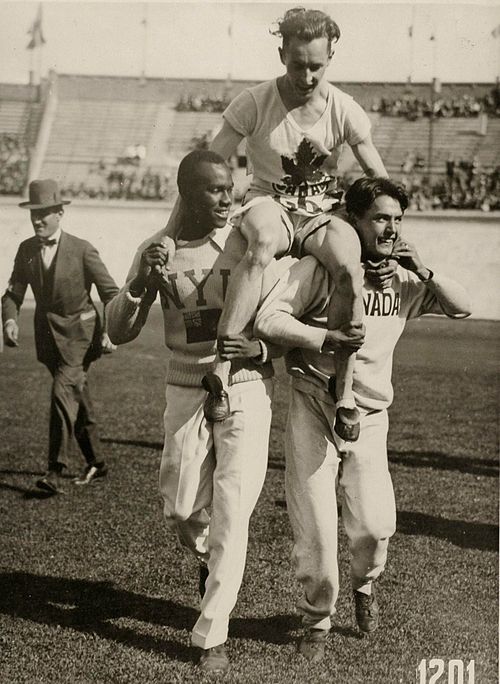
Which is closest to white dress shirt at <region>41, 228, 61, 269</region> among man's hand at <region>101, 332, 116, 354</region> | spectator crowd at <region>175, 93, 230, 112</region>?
man's hand at <region>101, 332, 116, 354</region>

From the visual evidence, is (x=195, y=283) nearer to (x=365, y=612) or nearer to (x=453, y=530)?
(x=365, y=612)

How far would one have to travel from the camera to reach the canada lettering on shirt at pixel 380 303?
3709 millimetres

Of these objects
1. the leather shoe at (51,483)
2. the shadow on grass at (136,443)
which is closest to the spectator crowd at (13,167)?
the shadow on grass at (136,443)

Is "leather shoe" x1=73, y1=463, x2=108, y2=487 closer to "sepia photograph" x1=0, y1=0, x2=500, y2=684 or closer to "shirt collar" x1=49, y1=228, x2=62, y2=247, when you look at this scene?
"sepia photograph" x1=0, y1=0, x2=500, y2=684

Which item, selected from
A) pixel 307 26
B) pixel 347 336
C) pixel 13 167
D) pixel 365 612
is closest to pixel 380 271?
pixel 347 336

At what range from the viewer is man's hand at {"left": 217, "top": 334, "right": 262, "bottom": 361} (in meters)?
3.47

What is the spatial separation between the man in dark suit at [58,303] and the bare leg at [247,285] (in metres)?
2.68

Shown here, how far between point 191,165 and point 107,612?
203 centimetres

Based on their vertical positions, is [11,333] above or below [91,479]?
above

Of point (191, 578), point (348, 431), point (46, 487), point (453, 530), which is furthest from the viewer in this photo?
point (46, 487)

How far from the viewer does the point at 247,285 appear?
3.48 meters

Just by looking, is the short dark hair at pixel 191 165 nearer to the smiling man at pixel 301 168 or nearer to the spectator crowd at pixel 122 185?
the smiling man at pixel 301 168

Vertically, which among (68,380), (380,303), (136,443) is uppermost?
(380,303)

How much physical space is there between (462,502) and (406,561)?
4.48 feet
